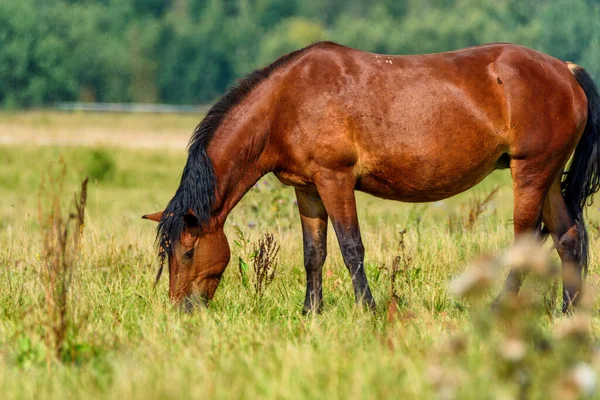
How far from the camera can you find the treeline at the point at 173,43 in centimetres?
6194

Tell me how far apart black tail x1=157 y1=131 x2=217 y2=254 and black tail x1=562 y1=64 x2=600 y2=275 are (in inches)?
113

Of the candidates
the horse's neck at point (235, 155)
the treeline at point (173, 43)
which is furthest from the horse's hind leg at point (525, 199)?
the treeline at point (173, 43)

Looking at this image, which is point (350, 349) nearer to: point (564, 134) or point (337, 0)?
point (564, 134)

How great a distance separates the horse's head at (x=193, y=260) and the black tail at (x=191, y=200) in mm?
Result: 25

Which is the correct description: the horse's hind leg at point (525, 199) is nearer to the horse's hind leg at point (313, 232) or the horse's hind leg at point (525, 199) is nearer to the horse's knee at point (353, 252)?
the horse's knee at point (353, 252)

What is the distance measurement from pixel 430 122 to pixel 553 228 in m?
1.39

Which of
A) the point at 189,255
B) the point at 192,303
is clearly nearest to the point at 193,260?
the point at 189,255

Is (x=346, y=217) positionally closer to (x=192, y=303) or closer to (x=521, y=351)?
(x=192, y=303)

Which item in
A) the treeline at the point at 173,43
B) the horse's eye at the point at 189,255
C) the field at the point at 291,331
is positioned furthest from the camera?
the treeline at the point at 173,43

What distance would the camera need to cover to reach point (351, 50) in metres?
6.86

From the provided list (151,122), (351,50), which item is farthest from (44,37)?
(351,50)

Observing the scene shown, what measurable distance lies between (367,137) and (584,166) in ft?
6.06

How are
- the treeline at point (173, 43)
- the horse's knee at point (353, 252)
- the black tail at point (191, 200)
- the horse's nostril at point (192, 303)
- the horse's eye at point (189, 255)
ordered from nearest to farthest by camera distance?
the horse's nostril at point (192, 303)
the black tail at point (191, 200)
the horse's eye at point (189, 255)
the horse's knee at point (353, 252)
the treeline at point (173, 43)

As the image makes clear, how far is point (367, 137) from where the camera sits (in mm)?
6559
